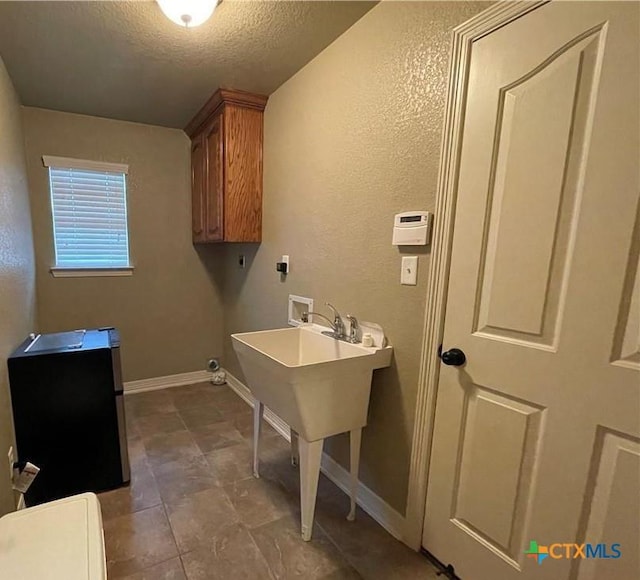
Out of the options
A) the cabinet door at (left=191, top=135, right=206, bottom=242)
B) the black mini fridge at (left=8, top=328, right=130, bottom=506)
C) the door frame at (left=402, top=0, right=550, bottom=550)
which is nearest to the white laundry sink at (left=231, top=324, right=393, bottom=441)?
the door frame at (left=402, top=0, right=550, bottom=550)

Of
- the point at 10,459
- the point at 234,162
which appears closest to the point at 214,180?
the point at 234,162

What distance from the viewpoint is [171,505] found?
1.83 meters

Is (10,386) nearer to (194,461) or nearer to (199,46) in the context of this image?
(194,461)

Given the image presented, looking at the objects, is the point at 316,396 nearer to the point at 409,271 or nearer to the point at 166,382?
the point at 409,271

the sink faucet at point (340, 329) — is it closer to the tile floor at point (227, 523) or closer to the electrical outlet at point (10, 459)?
the tile floor at point (227, 523)

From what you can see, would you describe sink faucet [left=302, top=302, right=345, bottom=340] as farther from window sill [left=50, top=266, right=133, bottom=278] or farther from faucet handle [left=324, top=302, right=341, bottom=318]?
window sill [left=50, top=266, right=133, bottom=278]

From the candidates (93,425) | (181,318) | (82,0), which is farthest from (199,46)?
(181,318)

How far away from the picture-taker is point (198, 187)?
3186 millimetres

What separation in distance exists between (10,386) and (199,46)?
2040mm

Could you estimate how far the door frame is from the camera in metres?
1.20

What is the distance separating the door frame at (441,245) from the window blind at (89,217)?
9.61 ft

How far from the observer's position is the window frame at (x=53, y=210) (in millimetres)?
2854

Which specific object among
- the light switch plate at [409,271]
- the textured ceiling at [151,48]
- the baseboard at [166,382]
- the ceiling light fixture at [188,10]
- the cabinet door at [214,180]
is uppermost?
the textured ceiling at [151,48]

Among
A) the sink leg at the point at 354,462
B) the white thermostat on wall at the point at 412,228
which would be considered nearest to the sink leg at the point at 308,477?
the sink leg at the point at 354,462
